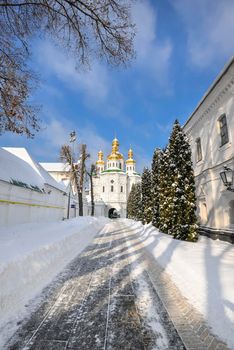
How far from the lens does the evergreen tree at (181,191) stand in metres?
14.2

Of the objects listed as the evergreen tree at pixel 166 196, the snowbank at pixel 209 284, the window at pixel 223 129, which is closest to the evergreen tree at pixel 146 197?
the evergreen tree at pixel 166 196

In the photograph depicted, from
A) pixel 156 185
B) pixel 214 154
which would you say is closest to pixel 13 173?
pixel 214 154

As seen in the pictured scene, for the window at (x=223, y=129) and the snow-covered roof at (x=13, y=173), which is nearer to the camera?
the window at (x=223, y=129)

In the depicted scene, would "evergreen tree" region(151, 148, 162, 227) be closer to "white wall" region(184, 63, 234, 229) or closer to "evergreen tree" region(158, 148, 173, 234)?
"evergreen tree" region(158, 148, 173, 234)

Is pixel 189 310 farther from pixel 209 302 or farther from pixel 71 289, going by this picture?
pixel 71 289

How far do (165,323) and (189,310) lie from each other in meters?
0.72

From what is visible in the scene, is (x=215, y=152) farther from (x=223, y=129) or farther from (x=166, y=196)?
(x=166, y=196)

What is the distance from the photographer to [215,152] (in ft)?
47.6

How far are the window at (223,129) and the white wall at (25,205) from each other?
14.7 meters

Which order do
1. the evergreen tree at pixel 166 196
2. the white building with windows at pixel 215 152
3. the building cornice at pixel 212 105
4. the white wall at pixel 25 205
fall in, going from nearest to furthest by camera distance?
1. the building cornice at pixel 212 105
2. the white building with windows at pixel 215 152
3. the white wall at pixel 25 205
4. the evergreen tree at pixel 166 196

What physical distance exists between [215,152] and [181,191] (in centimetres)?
358

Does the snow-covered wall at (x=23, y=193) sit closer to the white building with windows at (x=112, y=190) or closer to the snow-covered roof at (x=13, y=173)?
the snow-covered roof at (x=13, y=173)

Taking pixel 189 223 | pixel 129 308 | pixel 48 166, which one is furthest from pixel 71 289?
pixel 48 166

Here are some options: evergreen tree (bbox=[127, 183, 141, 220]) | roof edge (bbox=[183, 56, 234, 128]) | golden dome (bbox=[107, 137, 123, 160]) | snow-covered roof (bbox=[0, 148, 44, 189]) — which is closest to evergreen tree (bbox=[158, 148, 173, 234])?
roof edge (bbox=[183, 56, 234, 128])
